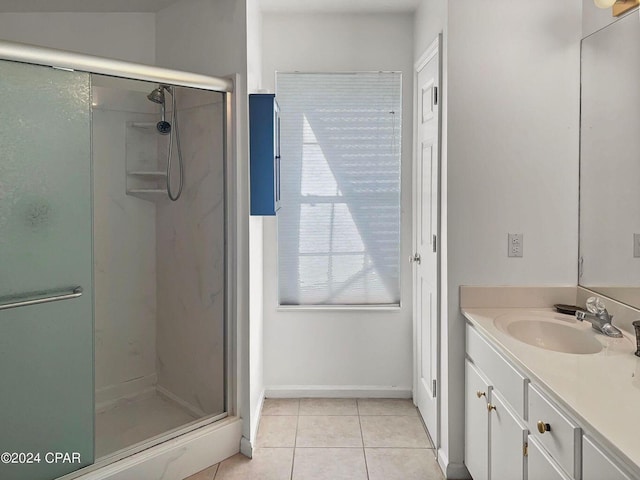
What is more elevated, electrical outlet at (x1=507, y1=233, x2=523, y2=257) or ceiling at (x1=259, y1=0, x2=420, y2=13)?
ceiling at (x1=259, y1=0, x2=420, y2=13)

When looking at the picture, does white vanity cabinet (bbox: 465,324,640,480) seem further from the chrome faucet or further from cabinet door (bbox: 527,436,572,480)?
the chrome faucet

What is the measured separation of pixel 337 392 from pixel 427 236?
4.22ft

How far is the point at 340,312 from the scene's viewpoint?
11.0 feet

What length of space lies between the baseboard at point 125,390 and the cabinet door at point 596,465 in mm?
2110

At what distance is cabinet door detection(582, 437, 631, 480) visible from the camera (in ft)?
3.65

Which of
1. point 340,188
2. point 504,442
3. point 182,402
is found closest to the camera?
point 504,442

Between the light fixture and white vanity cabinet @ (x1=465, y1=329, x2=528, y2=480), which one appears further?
the light fixture

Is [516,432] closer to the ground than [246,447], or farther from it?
farther from it

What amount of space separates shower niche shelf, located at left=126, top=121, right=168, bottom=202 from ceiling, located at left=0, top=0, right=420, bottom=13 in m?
0.70

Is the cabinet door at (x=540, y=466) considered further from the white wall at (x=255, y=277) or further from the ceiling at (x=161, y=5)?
the ceiling at (x=161, y=5)

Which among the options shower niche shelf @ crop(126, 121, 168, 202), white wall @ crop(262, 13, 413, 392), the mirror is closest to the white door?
white wall @ crop(262, 13, 413, 392)

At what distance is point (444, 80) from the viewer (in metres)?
2.40

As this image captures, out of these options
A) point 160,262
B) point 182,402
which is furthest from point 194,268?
point 182,402

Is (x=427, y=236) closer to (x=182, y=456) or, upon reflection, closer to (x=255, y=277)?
(x=255, y=277)
